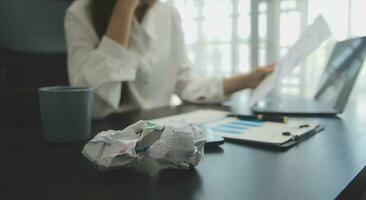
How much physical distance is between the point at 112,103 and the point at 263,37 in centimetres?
97

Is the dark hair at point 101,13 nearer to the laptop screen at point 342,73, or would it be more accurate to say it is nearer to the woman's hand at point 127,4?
the woman's hand at point 127,4

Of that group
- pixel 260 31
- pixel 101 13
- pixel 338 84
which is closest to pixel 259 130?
pixel 338 84

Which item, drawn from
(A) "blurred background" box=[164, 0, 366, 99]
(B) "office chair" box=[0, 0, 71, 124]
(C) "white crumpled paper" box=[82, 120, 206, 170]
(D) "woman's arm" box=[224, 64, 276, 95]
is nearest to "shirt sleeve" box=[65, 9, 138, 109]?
(B) "office chair" box=[0, 0, 71, 124]

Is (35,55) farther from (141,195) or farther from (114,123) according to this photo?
(141,195)

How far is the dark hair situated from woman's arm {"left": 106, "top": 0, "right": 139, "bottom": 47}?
0.07 m

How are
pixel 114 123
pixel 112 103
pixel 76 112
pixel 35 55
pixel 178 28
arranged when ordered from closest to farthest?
A: pixel 76 112 → pixel 114 123 → pixel 112 103 → pixel 35 55 → pixel 178 28

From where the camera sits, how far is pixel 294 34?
4.99 ft

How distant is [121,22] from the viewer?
909 millimetres

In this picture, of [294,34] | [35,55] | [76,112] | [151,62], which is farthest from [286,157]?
[294,34]

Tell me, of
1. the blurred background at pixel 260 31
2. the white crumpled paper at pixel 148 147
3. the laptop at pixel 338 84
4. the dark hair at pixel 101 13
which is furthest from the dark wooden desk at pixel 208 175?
the blurred background at pixel 260 31

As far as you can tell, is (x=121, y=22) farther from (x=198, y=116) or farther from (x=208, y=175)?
(x=208, y=175)

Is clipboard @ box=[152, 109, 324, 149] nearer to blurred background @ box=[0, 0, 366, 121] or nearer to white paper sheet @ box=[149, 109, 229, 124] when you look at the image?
white paper sheet @ box=[149, 109, 229, 124]

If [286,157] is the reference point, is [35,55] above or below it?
above

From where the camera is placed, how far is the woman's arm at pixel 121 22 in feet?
2.94
